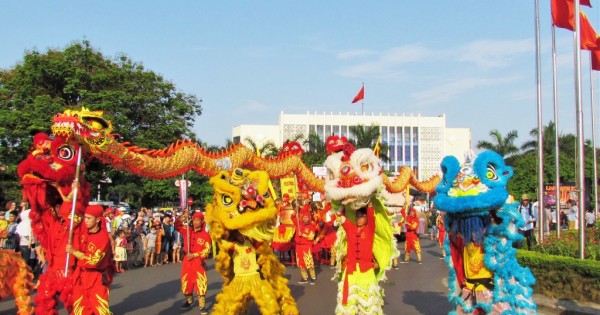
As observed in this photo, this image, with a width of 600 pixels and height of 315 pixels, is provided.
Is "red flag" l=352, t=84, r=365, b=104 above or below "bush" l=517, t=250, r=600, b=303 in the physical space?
above

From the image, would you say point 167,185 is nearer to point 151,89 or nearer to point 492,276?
point 151,89

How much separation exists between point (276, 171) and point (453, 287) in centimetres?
816

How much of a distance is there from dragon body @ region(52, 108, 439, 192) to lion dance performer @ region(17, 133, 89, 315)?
11.2 inches

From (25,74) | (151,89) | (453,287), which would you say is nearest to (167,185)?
(151,89)

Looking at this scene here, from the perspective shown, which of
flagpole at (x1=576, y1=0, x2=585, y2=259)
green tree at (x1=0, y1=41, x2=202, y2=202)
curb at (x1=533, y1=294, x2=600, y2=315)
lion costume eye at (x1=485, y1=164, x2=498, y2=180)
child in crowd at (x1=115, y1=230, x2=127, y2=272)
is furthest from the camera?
green tree at (x1=0, y1=41, x2=202, y2=202)

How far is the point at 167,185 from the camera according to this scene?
3512 cm

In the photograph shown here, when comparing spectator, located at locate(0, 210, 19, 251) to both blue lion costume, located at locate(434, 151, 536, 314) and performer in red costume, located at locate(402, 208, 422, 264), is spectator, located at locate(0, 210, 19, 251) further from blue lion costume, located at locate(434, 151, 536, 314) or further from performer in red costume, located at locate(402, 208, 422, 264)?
blue lion costume, located at locate(434, 151, 536, 314)

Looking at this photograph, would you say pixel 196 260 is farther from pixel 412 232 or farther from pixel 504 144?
pixel 504 144

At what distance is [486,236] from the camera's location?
20.4 ft

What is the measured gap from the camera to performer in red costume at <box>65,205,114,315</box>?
6781 mm

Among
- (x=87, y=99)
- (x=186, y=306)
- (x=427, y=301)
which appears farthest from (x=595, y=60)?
(x=87, y=99)

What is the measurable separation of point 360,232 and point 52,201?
4.00 m

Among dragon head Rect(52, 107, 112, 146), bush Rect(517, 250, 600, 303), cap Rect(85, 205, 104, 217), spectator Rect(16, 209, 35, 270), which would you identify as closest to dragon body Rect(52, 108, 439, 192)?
dragon head Rect(52, 107, 112, 146)

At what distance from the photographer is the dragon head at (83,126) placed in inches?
299
